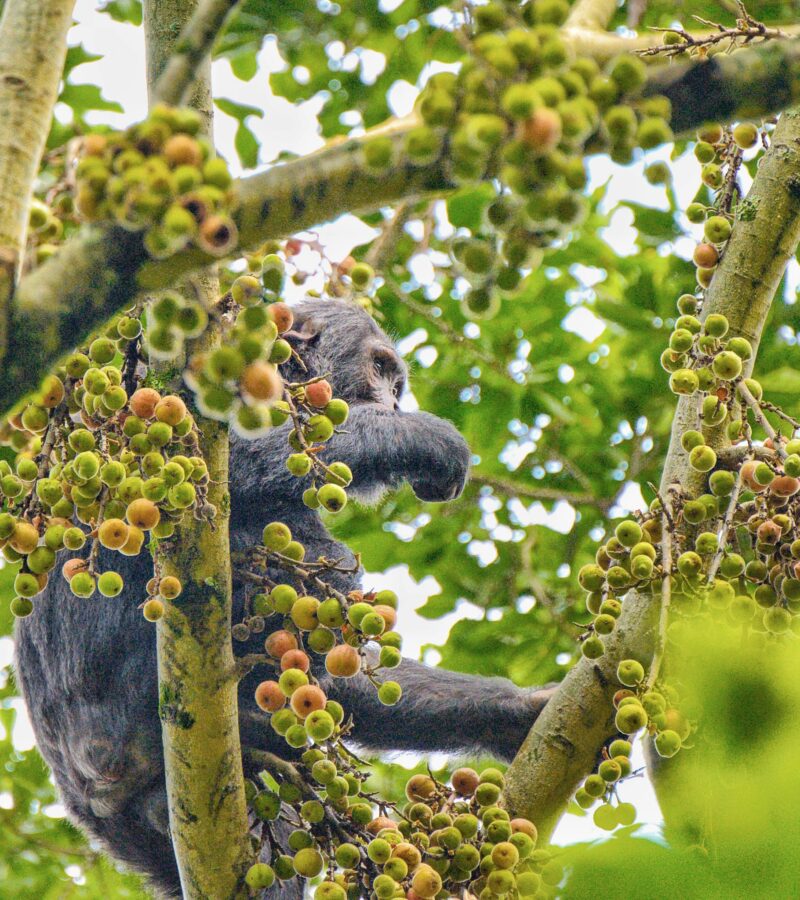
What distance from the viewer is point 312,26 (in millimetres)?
3912

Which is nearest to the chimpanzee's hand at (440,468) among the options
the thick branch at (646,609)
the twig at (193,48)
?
the thick branch at (646,609)

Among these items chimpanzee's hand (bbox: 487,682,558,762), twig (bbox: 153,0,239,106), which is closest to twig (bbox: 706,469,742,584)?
twig (bbox: 153,0,239,106)

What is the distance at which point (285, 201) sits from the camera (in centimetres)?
113

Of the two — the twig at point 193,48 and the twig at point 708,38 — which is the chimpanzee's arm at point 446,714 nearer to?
the twig at point 708,38

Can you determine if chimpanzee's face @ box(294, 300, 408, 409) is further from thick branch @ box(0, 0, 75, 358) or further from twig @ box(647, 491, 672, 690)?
thick branch @ box(0, 0, 75, 358)

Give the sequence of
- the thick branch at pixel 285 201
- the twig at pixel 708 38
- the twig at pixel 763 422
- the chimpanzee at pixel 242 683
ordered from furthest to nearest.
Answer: the chimpanzee at pixel 242 683 → the twig at pixel 763 422 → the twig at pixel 708 38 → the thick branch at pixel 285 201

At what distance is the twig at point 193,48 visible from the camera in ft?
3.61

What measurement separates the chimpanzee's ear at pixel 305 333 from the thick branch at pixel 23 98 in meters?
2.43

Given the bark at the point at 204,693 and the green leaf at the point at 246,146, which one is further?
the green leaf at the point at 246,146

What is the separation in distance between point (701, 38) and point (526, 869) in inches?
56.7

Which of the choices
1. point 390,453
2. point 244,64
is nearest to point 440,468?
point 390,453

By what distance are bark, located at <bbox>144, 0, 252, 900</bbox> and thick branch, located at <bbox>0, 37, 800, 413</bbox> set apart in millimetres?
636

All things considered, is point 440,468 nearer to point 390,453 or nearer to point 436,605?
point 390,453

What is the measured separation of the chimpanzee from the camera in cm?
273
